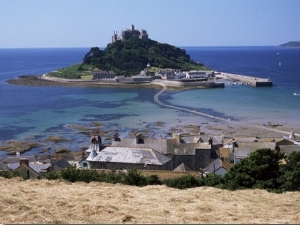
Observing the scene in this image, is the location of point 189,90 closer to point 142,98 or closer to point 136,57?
point 142,98

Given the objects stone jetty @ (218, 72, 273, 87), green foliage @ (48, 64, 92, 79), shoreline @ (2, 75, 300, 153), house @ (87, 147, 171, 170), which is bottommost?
shoreline @ (2, 75, 300, 153)

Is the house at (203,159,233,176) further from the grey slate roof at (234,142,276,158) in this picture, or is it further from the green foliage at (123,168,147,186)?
the green foliage at (123,168,147,186)

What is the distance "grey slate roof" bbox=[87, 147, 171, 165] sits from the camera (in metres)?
22.3

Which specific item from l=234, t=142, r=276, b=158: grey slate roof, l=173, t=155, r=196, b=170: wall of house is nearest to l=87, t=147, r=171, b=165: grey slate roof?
l=173, t=155, r=196, b=170: wall of house

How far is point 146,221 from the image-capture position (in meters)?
7.79

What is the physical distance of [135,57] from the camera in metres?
104

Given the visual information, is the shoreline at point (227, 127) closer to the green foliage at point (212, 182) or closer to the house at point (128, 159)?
the house at point (128, 159)

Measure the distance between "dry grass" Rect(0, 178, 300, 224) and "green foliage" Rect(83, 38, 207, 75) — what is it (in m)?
82.0

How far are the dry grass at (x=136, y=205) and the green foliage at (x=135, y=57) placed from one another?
3229 inches

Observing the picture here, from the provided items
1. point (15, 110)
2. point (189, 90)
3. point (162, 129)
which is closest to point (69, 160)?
point (162, 129)

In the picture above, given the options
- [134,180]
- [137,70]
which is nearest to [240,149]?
[134,180]

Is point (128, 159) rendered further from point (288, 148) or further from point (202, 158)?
point (288, 148)

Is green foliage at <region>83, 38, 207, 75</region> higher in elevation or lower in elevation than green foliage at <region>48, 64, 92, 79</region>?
higher

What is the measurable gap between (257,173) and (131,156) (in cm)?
914
